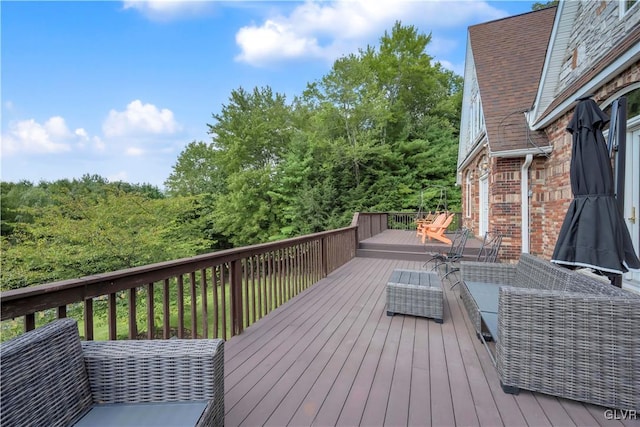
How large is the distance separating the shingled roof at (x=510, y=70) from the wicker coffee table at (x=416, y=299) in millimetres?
3837

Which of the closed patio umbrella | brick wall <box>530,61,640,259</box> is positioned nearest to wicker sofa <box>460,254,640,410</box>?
the closed patio umbrella

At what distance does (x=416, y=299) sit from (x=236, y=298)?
1.96 metres

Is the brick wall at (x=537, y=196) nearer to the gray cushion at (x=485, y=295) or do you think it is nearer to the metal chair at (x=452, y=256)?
the metal chair at (x=452, y=256)

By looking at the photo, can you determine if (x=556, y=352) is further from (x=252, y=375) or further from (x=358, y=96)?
(x=358, y=96)

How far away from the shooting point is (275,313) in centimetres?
342

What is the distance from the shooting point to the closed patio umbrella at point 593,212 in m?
2.14

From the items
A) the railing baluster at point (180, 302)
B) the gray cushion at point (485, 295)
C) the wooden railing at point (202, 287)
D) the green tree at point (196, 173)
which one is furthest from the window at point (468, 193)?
the green tree at point (196, 173)

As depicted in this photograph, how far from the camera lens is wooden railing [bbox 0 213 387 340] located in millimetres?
1369

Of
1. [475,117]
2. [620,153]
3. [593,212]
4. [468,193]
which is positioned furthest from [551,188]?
[468,193]

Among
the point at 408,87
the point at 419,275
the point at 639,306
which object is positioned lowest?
the point at 419,275

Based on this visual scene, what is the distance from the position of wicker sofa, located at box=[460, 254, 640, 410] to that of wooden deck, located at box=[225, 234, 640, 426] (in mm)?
127

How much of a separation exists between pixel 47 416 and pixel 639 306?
9.45 ft

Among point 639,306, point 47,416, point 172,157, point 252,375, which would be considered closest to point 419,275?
point 639,306

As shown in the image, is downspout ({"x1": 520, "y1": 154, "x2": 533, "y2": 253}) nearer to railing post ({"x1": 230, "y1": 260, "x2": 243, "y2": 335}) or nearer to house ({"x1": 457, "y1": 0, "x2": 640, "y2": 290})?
house ({"x1": 457, "y1": 0, "x2": 640, "y2": 290})
